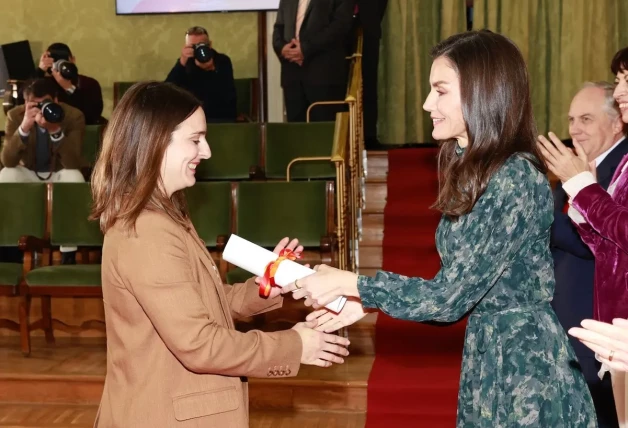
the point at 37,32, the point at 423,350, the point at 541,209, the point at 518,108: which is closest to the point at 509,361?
the point at 541,209

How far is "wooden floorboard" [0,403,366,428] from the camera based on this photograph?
425cm

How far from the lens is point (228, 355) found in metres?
1.85

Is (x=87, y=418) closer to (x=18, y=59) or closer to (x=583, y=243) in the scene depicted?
(x=583, y=243)

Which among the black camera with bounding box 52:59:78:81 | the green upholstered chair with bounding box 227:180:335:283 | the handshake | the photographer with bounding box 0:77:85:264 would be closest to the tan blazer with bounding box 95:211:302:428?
the handshake

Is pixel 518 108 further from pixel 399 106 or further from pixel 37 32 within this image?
pixel 37 32

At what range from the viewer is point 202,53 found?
6711 mm

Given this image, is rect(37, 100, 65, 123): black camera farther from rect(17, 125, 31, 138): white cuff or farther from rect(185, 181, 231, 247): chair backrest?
rect(185, 181, 231, 247): chair backrest

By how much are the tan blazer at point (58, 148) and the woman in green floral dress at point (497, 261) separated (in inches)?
183

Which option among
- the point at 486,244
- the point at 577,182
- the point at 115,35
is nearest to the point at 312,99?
the point at 115,35

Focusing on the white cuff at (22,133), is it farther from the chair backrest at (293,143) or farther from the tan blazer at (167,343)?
the tan blazer at (167,343)

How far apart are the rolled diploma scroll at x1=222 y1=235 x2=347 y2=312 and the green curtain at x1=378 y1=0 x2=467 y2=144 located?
19.2 feet

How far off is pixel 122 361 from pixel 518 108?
100 centimetres

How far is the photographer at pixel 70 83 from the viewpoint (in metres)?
7.01

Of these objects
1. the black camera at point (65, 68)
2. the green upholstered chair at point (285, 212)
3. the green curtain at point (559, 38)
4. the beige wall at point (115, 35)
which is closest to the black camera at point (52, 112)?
the black camera at point (65, 68)
